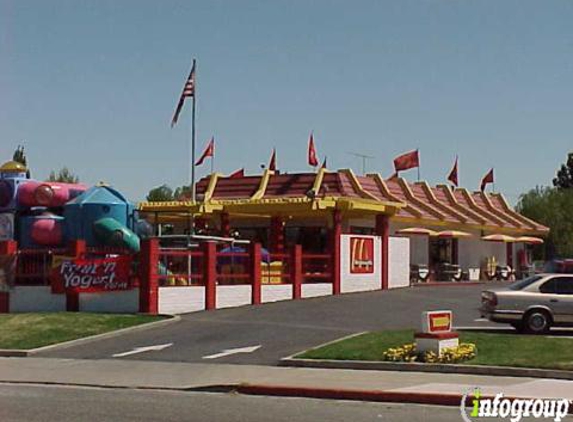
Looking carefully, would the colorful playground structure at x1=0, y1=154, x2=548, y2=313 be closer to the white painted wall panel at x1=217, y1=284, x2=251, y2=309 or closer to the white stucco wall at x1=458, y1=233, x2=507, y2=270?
the white painted wall panel at x1=217, y1=284, x2=251, y2=309

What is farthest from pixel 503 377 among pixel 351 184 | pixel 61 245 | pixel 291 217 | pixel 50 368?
pixel 351 184

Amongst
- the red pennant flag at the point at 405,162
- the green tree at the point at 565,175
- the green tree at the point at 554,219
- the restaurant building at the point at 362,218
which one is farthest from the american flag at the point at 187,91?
the green tree at the point at 565,175

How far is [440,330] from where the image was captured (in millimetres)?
20156

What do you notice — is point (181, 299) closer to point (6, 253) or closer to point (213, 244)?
point (213, 244)

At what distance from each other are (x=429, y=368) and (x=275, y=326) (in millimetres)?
8369

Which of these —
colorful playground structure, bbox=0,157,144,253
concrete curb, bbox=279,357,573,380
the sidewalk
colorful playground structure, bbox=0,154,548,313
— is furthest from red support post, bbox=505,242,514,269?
the sidewalk

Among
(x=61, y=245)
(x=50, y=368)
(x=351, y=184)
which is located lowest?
(x=50, y=368)

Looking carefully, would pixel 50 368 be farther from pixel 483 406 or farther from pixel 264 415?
pixel 483 406

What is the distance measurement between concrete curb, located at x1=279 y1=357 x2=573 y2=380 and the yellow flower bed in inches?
12.6

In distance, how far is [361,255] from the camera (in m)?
39.1

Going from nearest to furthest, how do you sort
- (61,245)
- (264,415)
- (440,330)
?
(264,415) → (440,330) → (61,245)

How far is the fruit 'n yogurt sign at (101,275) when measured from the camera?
3048 cm

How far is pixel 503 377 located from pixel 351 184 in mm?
29208

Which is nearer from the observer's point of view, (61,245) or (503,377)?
(503,377)
